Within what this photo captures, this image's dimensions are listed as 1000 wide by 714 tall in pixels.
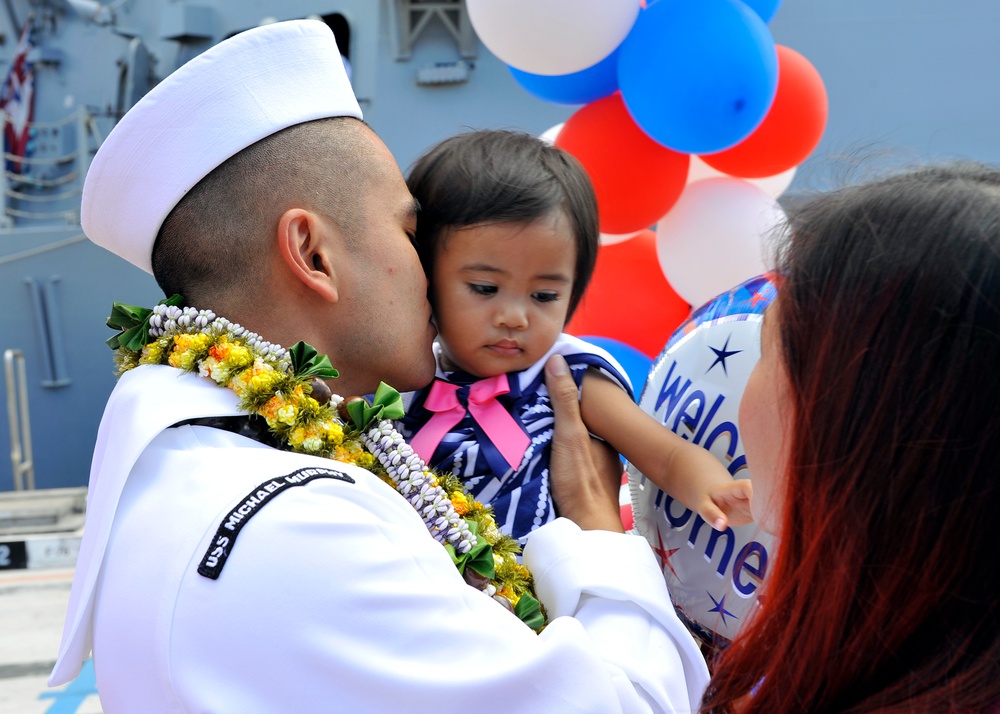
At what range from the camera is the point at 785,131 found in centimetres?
352

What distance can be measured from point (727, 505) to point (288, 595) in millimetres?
755

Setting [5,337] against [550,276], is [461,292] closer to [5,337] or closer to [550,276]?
[550,276]

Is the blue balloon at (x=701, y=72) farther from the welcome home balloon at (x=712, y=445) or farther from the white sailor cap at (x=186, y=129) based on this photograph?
the white sailor cap at (x=186, y=129)

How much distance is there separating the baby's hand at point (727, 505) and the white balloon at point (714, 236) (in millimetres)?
2196

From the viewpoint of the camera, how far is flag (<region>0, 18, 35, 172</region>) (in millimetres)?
8891

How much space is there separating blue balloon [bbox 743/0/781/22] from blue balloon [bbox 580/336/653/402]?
1450 mm

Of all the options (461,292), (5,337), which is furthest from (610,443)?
→ (5,337)

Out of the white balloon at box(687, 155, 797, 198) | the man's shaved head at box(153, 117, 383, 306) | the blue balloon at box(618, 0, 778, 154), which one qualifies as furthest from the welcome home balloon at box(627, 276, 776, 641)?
the white balloon at box(687, 155, 797, 198)

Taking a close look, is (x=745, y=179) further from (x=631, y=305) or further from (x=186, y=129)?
(x=186, y=129)

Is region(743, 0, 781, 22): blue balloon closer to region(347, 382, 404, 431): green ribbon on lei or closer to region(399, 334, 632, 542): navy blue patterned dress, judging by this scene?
region(399, 334, 632, 542): navy blue patterned dress

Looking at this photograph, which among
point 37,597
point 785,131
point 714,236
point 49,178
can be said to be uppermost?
point 785,131

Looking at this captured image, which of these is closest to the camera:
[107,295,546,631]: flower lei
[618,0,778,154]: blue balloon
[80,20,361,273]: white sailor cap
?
[107,295,546,631]: flower lei

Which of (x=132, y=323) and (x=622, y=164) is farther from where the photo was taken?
(x=622, y=164)

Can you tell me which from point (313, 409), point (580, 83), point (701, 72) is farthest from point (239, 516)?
point (580, 83)
